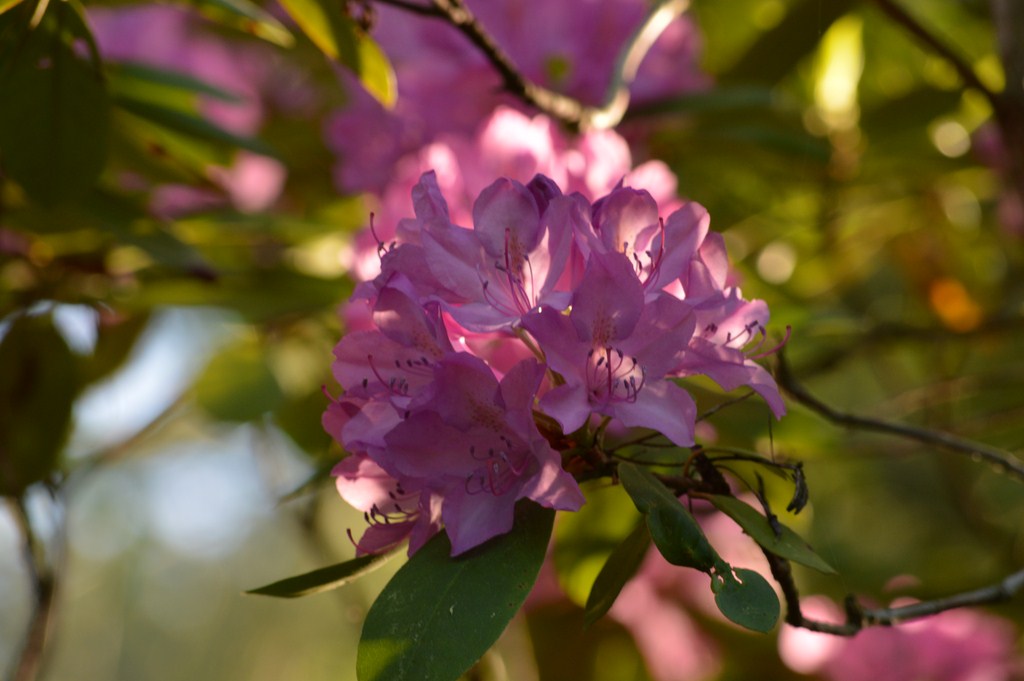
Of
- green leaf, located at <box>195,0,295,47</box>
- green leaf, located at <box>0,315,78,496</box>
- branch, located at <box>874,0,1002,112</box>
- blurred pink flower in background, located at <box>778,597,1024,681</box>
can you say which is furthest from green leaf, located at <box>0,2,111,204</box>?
blurred pink flower in background, located at <box>778,597,1024,681</box>

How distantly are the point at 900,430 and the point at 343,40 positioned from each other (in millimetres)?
610

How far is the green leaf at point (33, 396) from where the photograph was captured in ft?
4.24

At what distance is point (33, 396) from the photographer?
133cm

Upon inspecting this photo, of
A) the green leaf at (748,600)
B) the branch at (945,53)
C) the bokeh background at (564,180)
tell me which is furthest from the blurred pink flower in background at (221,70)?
the green leaf at (748,600)

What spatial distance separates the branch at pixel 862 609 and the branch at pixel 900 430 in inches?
4.4

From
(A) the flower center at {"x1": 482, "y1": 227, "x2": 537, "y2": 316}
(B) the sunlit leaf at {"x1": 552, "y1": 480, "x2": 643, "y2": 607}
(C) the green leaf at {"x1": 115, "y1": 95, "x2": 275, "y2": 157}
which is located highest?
(A) the flower center at {"x1": 482, "y1": 227, "x2": 537, "y2": 316}

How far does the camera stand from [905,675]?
1.64 meters

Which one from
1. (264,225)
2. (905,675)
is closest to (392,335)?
(264,225)

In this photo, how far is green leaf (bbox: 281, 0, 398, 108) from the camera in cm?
98

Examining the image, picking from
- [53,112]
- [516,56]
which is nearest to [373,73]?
[53,112]

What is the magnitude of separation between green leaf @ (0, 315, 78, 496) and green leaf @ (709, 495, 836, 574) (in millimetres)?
888

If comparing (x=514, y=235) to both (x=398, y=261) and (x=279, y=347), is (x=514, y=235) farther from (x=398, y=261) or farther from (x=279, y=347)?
(x=279, y=347)

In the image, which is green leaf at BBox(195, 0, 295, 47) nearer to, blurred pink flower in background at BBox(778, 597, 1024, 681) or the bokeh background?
the bokeh background

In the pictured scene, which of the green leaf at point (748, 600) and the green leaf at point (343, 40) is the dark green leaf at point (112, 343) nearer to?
the green leaf at point (343, 40)
